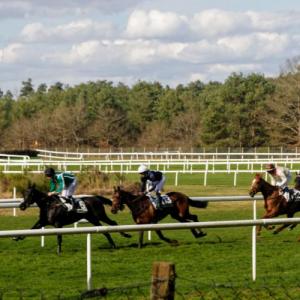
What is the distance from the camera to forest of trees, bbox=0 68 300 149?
7188cm

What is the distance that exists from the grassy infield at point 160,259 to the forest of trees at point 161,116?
185 feet

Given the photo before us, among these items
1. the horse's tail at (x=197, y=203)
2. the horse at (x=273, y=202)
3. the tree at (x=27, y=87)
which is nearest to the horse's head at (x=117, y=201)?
the horse's tail at (x=197, y=203)

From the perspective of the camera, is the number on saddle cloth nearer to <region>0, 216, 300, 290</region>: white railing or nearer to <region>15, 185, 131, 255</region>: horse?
<region>15, 185, 131, 255</region>: horse

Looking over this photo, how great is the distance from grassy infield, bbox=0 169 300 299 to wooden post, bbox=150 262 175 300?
1543 millimetres

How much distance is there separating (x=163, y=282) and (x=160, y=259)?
265 inches

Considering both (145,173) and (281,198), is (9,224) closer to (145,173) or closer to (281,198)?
(145,173)

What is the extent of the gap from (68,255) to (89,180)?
14.9 meters

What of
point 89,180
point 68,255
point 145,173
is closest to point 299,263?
point 68,255

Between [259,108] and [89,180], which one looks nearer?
[89,180]

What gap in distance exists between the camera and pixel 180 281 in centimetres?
900

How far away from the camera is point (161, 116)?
9562 cm

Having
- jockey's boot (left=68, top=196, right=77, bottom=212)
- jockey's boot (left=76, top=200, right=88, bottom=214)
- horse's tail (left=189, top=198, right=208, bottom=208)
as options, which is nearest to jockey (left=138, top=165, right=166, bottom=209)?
horse's tail (left=189, top=198, right=208, bottom=208)

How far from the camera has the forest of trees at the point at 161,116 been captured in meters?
71.9

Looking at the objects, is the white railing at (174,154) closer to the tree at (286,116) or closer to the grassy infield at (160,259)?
the tree at (286,116)
